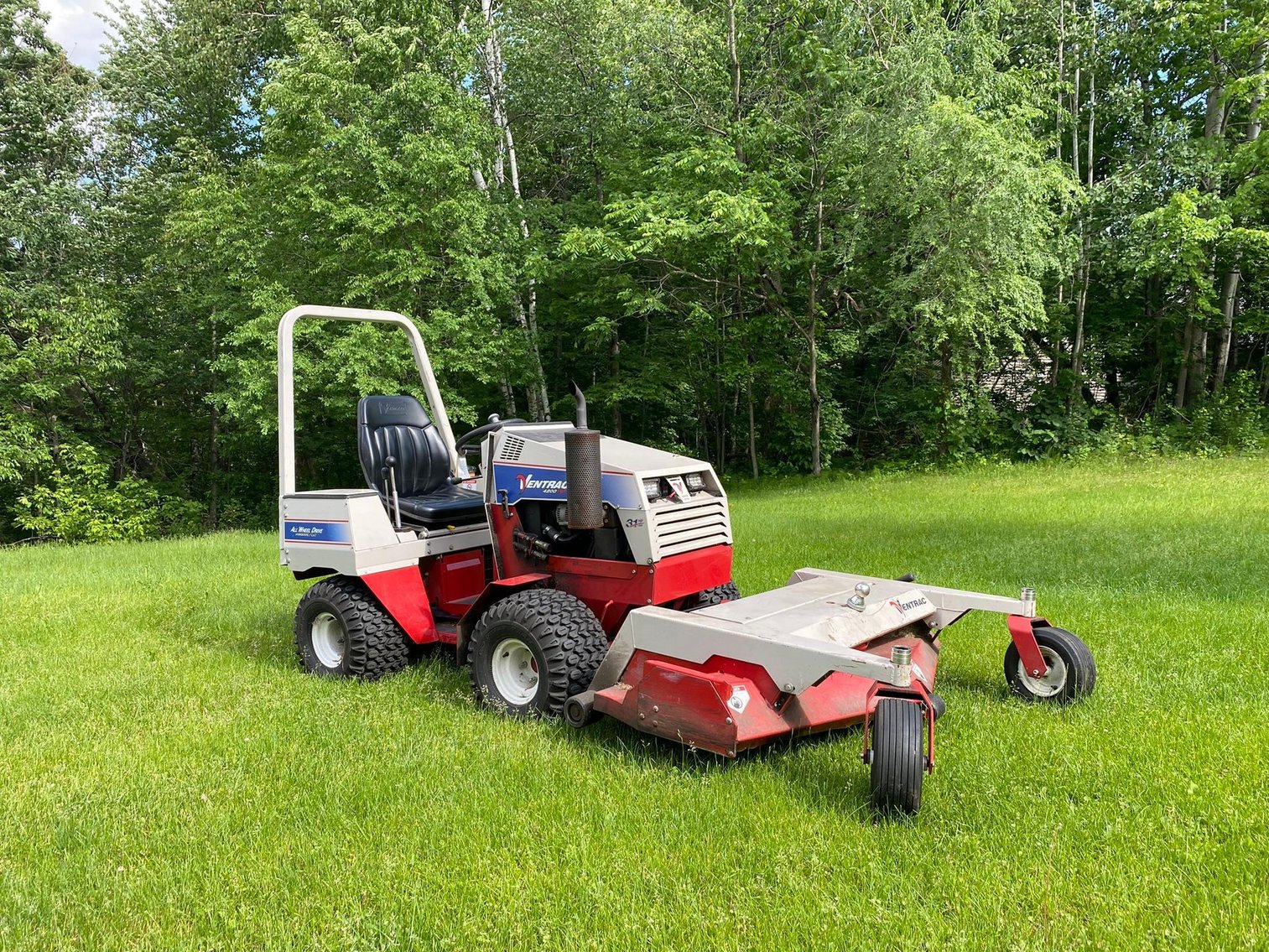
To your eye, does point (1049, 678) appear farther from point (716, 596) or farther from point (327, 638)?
point (327, 638)

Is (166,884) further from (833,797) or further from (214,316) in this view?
(214,316)

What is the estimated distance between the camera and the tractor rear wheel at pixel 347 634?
478 cm

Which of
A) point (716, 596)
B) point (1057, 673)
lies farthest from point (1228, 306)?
point (716, 596)

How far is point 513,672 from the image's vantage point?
164 inches

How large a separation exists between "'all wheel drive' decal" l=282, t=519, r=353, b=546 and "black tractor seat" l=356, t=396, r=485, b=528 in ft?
1.32

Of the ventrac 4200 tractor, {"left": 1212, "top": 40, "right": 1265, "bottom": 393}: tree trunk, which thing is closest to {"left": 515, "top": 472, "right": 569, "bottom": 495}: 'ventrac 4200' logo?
the ventrac 4200 tractor

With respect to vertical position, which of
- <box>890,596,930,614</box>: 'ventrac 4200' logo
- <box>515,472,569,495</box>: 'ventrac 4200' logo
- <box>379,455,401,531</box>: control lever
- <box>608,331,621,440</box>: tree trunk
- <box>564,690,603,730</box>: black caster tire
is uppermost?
<box>608,331,621,440</box>: tree trunk

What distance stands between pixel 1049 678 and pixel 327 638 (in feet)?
12.9

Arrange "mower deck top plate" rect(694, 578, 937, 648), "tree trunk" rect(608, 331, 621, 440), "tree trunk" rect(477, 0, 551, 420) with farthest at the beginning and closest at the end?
1. "tree trunk" rect(608, 331, 621, 440)
2. "tree trunk" rect(477, 0, 551, 420)
3. "mower deck top plate" rect(694, 578, 937, 648)

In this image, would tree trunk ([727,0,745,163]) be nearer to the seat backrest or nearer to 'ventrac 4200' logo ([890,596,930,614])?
the seat backrest

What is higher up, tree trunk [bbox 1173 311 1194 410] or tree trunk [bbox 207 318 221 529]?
tree trunk [bbox 1173 311 1194 410]

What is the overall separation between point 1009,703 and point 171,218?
703 inches

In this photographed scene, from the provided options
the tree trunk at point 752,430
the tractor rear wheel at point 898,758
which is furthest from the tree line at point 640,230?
the tractor rear wheel at point 898,758

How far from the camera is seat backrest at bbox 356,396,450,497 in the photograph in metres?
5.45
